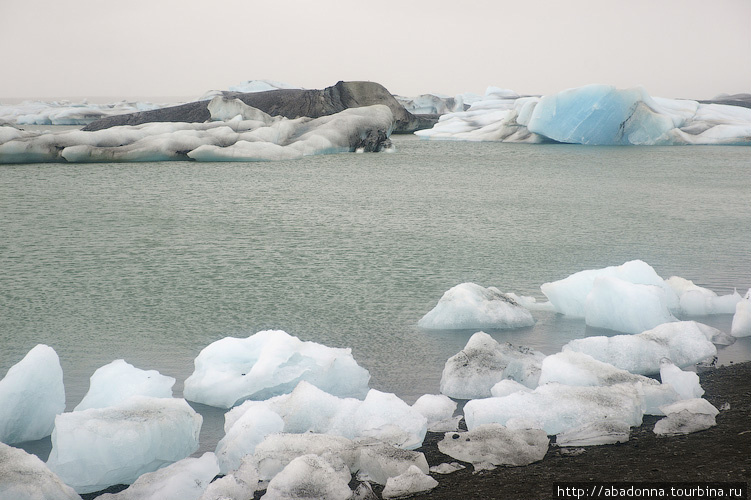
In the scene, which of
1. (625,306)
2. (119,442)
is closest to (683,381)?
(625,306)

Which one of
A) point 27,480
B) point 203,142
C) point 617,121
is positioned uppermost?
point 617,121

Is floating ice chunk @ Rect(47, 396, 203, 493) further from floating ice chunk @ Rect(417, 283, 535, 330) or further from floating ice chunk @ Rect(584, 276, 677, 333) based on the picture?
floating ice chunk @ Rect(584, 276, 677, 333)

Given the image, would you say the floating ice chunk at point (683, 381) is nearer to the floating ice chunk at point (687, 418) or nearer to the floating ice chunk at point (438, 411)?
the floating ice chunk at point (687, 418)

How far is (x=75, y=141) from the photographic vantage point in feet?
50.8

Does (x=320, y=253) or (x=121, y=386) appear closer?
(x=121, y=386)

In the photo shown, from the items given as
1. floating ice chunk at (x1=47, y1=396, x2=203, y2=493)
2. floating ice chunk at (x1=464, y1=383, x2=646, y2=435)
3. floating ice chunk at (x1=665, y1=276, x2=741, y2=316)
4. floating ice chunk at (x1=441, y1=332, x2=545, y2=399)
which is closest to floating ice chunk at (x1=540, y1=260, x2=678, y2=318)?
floating ice chunk at (x1=665, y1=276, x2=741, y2=316)


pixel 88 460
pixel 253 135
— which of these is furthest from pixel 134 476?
pixel 253 135

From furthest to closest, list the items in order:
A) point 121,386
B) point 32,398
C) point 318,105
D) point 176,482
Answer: point 318,105 → point 121,386 → point 32,398 → point 176,482

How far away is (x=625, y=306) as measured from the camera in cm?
414

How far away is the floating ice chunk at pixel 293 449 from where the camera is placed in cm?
240

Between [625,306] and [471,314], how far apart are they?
839 millimetres

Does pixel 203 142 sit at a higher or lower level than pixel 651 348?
higher

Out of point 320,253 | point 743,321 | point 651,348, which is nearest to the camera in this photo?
point 651,348

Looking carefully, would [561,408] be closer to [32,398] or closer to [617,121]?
[32,398]
